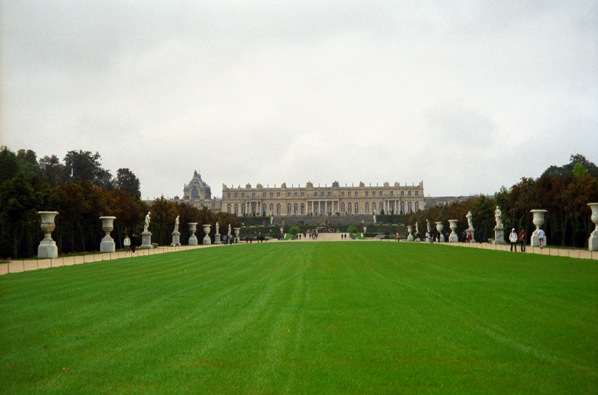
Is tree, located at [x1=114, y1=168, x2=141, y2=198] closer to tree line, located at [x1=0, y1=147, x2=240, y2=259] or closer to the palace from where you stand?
tree line, located at [x1=0, y1=147, x2=240, y2=259]

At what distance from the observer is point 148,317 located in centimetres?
830

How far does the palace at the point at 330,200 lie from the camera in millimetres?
147750

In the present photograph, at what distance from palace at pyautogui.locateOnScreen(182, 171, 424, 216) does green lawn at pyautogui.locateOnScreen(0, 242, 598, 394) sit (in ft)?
441

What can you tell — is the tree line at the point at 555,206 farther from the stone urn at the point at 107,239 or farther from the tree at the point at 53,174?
the tree at the point at 53,174

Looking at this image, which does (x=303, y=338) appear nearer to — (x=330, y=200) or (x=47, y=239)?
(x=47, y=239)

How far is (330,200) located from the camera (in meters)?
148

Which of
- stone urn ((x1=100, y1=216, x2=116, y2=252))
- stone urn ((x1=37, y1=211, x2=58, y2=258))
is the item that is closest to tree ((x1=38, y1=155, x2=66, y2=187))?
stone urn ((x1=100, y1=216, x2=116, y2=252))

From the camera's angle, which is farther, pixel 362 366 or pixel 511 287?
pixel 511 287

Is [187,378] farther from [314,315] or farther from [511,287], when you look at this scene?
[511,287]

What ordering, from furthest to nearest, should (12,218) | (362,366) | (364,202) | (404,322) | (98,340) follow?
(364,202), (12,218), (404,322), (98,340), (362,366)

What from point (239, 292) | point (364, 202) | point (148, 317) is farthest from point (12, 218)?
point (364, 202)

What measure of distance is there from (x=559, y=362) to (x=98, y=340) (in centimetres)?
507

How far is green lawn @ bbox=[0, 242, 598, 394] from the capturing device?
200 inches

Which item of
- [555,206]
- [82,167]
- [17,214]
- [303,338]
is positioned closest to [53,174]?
[82,167]
